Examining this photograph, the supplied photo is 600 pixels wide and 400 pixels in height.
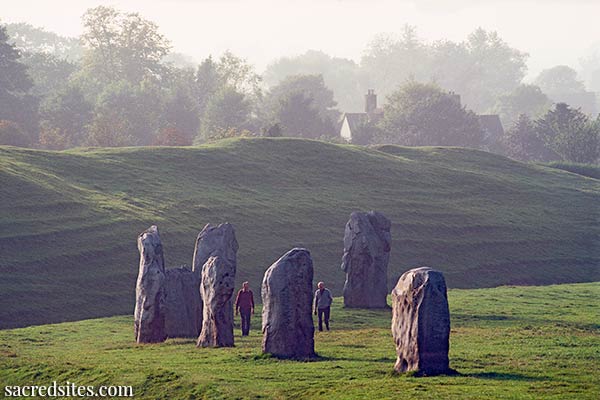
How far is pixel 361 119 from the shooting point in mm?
159375

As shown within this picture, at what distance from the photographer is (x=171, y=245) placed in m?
66.7

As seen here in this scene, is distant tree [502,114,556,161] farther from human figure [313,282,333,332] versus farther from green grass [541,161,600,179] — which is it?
human figure [313,282,333,332]

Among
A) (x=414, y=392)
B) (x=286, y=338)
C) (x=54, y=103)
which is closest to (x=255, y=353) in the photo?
(x=286, y=338)

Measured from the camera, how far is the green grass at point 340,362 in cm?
2858

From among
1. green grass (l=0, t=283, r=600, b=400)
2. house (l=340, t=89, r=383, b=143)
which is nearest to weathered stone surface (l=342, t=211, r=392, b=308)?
green grass (l=0, t=283, r=600, b=400)

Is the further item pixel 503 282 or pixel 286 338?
pixel 503 282

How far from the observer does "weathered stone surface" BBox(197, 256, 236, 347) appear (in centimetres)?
3744

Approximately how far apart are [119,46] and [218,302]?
16035 centimetres

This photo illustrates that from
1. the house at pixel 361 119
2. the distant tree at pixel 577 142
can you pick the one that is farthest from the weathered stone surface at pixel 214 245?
the house at pixel 361 119

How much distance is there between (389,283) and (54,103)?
272 feet

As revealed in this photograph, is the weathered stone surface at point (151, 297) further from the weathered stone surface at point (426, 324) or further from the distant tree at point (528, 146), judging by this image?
the distant tree at point (528, 146)

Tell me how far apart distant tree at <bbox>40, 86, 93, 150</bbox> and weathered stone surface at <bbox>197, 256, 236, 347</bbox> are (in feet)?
300

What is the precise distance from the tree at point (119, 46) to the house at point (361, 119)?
1387 inches

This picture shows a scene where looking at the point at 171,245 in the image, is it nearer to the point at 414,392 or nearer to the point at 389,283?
the point at 389,283
